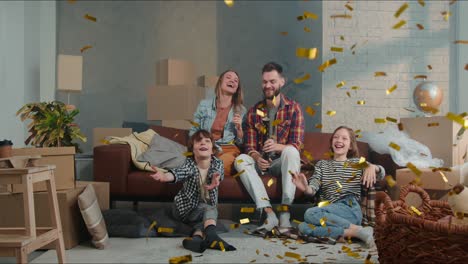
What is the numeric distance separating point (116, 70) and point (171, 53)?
654mm

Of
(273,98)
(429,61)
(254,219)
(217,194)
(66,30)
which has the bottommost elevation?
(254,219)

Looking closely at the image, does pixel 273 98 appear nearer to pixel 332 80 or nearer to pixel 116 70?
pixel 332 80

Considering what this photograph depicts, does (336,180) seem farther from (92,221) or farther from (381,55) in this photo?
(381,55)

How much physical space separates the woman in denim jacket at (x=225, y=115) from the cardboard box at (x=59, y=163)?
957mm

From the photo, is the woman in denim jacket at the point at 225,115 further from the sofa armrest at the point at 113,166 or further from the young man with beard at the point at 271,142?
the sofa armrest at the point at 113,166

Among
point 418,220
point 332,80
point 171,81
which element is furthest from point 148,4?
point 418,220

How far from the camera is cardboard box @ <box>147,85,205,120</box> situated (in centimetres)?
482

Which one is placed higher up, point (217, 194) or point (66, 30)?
point (66, 30)

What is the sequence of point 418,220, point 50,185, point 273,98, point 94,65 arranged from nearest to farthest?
point 418,220 < point 50,185 < point 273,98 < point 94,65

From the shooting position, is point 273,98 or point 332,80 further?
point 332,80

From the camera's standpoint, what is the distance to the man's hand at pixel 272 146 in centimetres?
333

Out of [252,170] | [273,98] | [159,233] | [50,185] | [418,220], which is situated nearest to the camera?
[418,220]

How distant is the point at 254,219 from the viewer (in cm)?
356

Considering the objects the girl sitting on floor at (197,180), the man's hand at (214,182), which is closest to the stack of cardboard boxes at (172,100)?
the girl sitting on floor at (197,180)
